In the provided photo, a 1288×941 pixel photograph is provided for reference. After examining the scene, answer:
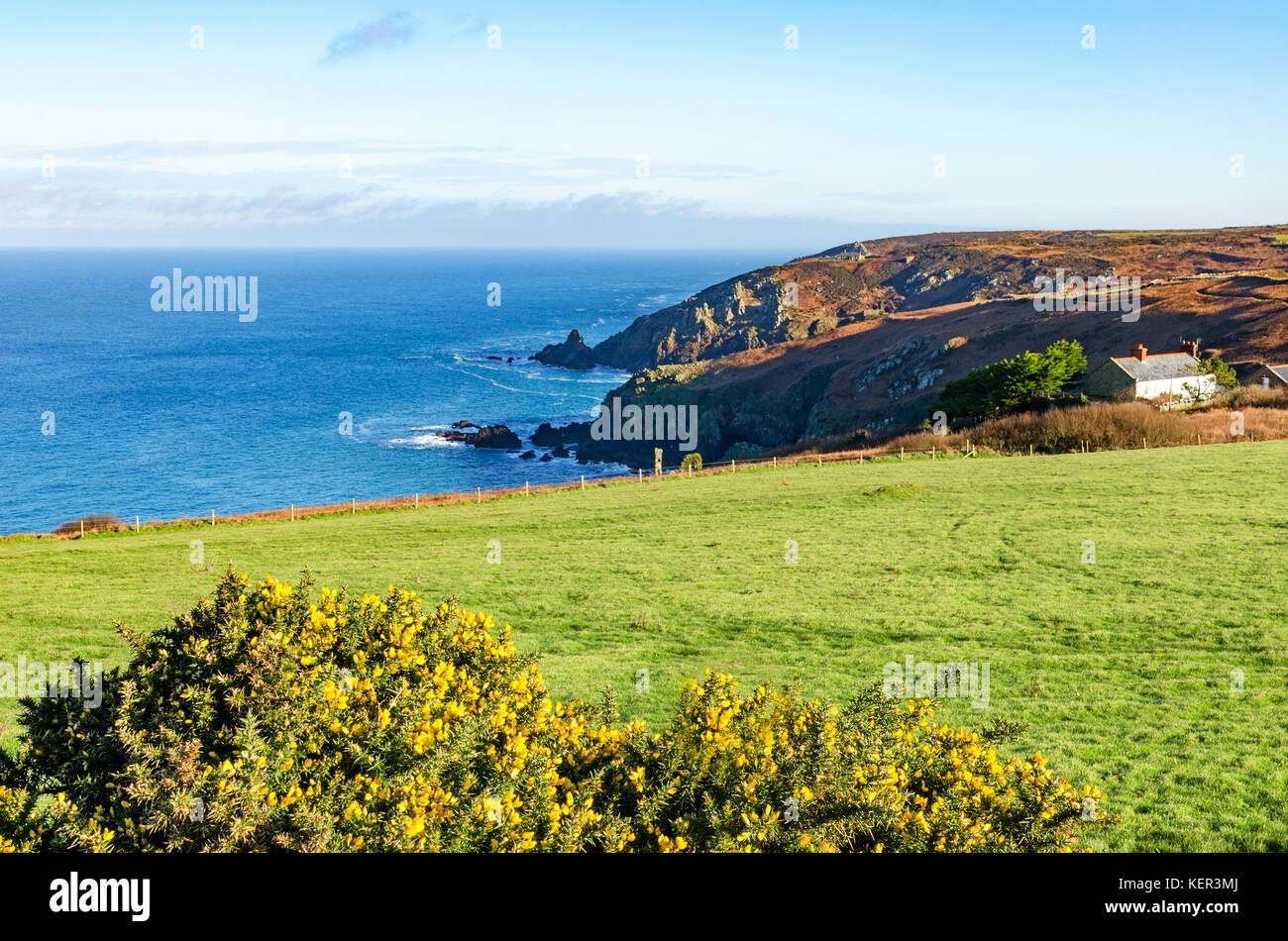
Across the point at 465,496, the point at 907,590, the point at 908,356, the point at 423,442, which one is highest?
the point at 908,356

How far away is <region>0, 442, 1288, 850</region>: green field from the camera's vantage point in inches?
687

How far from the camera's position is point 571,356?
604 feet

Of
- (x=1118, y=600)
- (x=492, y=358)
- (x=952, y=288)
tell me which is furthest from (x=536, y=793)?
(x=952, y=288)

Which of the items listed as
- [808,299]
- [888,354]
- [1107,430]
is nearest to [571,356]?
[808,299]

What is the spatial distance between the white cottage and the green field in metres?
26.1

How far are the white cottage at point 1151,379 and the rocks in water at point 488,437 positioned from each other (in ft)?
228

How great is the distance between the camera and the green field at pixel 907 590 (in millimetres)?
17438

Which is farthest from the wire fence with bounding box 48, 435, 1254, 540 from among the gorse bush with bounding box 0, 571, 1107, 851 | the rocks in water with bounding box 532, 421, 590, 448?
the rocks in water with bounding box 532, 421, 590, 448

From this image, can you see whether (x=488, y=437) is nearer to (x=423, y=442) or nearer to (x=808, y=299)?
(x=423, y=442)

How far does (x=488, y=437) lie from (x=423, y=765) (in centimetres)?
11189

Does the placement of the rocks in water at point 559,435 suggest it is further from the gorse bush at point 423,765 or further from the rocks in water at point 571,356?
the gorse bush at point 423,765

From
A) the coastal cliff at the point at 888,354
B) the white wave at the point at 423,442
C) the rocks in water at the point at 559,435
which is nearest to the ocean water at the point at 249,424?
the white wave at the point at 423,442

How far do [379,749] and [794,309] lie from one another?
187192 mm
